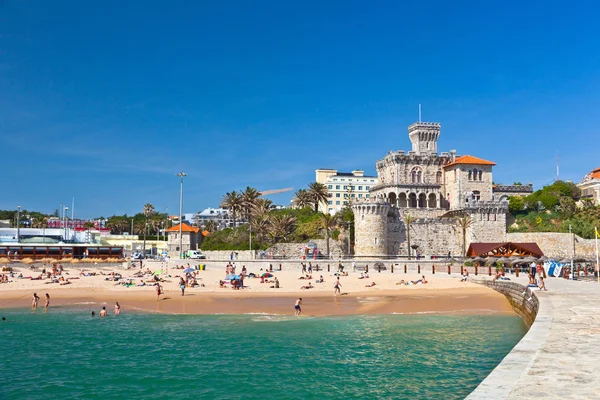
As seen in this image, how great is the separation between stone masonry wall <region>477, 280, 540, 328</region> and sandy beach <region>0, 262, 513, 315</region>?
571 mm

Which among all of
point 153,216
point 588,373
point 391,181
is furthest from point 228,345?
point 153,216

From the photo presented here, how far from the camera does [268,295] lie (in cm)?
3406

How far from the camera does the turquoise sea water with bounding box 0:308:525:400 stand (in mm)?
14703

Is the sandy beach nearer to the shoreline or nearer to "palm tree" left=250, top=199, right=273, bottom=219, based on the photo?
the shoreline

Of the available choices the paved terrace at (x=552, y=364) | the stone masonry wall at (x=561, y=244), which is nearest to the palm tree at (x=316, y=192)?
the stone masonry wall at (x=561, y=244)

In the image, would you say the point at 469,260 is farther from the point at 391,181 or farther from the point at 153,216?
the point at 153,216

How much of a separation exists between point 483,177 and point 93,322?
51364 millimetres

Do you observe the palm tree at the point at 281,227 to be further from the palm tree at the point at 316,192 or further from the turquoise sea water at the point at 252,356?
the turquoise sea water at the point at 252,356

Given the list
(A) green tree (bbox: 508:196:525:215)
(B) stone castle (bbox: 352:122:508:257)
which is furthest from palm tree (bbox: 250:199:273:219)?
(A) green tree (bbox: 508:196:525:215)

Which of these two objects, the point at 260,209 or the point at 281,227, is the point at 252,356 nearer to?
the point at 281,227

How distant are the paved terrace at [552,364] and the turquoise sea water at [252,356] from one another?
2.48 meters

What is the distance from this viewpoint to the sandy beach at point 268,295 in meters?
29.3

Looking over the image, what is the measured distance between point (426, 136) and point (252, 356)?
54.1m

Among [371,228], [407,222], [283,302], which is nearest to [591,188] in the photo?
[407,222]
